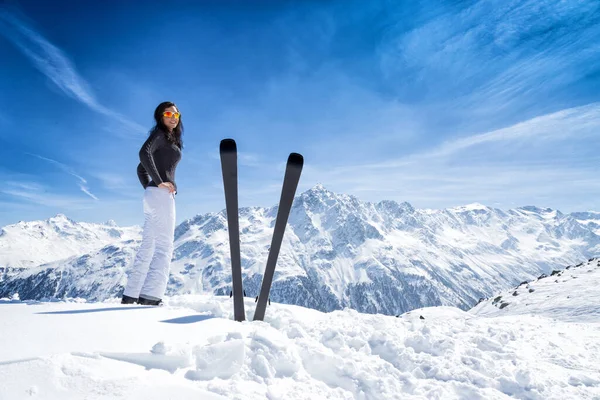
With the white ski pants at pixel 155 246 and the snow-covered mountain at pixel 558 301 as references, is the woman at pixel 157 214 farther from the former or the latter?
the snow-covered mountain at pixel 558 301

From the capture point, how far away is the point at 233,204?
5.69 meters

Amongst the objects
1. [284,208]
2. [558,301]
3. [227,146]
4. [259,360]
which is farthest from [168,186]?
[558,301]

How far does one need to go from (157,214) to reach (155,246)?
63 centimetres

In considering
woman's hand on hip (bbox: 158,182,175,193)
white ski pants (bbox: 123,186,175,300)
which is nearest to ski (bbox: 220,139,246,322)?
→ white ski pants (bbox: 123,186,175,300)

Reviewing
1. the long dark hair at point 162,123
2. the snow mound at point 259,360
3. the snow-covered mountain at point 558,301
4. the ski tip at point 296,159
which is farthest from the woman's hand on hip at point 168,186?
the snow-covered mountain at point 558,301

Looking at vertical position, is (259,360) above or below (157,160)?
below

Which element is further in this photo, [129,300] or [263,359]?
[129,300]

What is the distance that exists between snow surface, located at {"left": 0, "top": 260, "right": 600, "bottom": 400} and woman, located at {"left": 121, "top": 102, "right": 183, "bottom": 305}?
3.70ft

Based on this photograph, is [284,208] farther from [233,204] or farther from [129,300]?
[129,300]

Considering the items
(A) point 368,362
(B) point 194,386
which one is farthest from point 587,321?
(B) point 194,386

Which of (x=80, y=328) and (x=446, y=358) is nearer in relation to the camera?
(x=80, y=328)

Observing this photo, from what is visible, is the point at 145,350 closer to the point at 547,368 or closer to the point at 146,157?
the point at 146,157

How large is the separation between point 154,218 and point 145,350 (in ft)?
11.3

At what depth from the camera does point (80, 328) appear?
3.86 m
